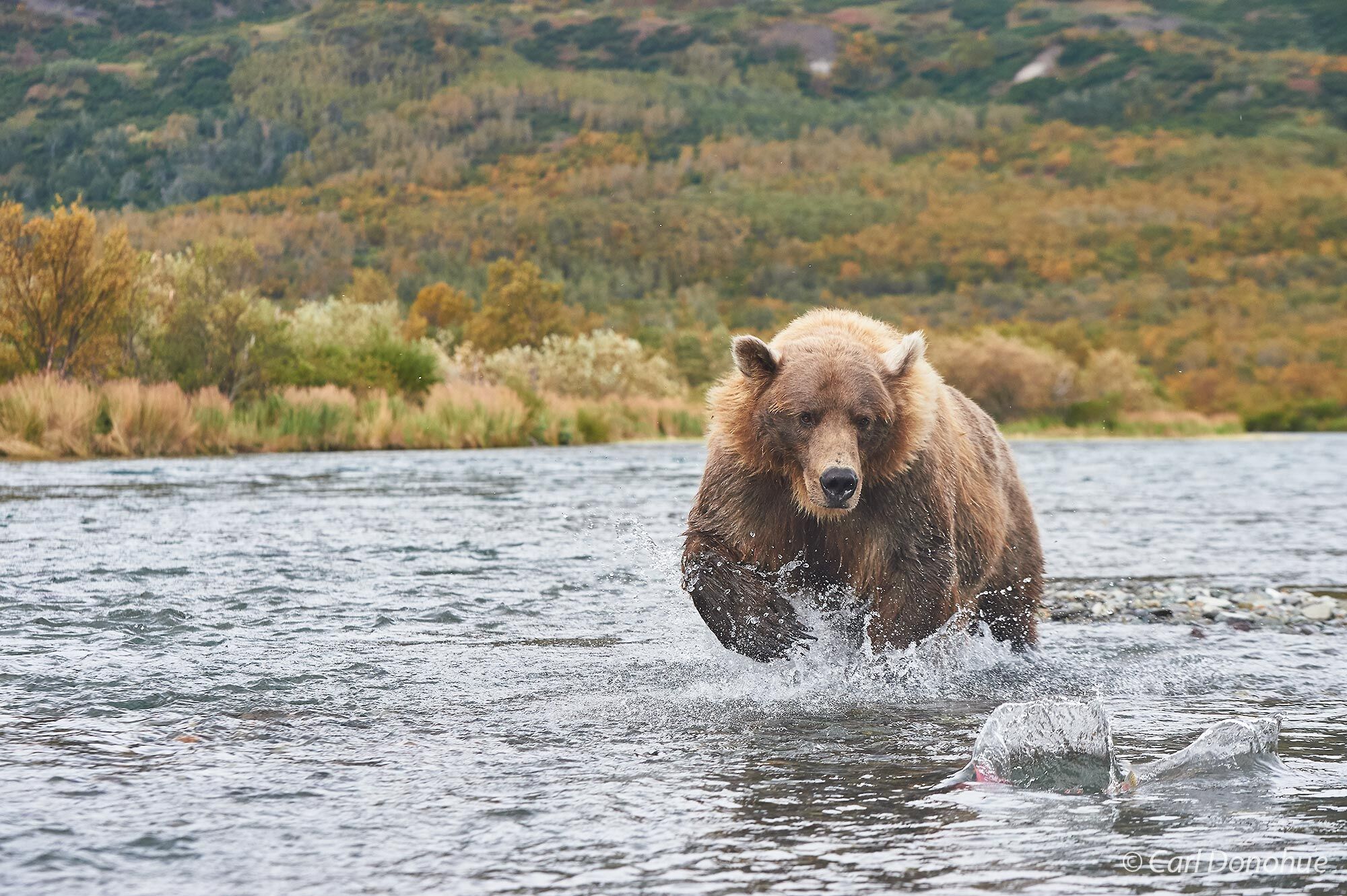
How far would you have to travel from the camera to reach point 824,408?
5750 mm

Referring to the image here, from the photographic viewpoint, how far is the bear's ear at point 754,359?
19.1ft

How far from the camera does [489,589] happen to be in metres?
9.45

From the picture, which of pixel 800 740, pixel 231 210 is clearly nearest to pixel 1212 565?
pixel 800 740

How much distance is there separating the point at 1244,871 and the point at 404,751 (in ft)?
8.77

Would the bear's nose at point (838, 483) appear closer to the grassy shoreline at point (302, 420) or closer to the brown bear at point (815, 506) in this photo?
the brown bear at point (815, 506)

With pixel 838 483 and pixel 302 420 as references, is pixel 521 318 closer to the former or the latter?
pixel 302 420

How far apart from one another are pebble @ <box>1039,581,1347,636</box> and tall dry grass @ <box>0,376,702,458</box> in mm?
19119

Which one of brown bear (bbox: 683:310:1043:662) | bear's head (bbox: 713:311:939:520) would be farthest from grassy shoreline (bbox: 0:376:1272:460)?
bear's head (bbox: 713:311:939:520)

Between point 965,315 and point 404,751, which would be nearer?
point 404,751

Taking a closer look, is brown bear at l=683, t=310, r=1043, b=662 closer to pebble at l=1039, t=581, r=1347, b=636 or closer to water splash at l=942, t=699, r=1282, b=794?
water splash at l=942, t=699, r=1282, b=794

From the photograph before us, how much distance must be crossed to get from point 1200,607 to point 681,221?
449 ft

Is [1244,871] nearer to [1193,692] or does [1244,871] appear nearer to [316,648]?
[1193,692]

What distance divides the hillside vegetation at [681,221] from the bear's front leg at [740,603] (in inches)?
912

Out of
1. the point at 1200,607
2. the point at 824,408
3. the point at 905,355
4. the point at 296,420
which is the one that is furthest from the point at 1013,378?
the point at 824,408
